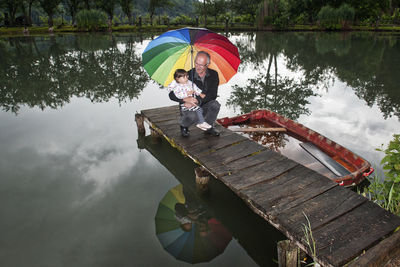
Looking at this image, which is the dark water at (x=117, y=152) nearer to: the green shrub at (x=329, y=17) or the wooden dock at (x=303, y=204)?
the wooden dock at (x=303, y=204)

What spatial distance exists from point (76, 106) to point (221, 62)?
812 centimetres

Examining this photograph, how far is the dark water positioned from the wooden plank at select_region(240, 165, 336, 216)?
99cm

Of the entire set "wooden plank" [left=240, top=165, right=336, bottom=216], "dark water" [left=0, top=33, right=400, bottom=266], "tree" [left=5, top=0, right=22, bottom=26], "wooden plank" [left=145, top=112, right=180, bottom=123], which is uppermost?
"tree" [left=5, top=0, right=22, bottom=26]

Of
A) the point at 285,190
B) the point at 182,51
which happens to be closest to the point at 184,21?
the point at 182,51

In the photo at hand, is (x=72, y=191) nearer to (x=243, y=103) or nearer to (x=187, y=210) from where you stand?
(x=187, y=210)

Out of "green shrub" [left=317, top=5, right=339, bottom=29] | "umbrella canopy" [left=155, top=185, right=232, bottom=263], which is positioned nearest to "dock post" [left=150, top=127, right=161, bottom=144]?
"umbrella canopy" [left=155, top=185, right=232, bottom=263]

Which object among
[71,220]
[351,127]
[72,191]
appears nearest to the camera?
[71,220]

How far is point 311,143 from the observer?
22.5ft

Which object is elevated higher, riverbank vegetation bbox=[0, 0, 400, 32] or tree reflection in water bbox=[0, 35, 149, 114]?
riverbank vegetation bbox=[0, 0, 400, 32]

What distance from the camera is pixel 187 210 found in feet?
16.1

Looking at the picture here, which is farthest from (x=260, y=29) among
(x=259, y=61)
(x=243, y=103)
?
(x=243, y=103)

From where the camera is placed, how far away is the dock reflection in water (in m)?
4.06

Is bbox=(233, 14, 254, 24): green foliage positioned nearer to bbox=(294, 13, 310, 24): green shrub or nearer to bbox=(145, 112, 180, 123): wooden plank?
bbox=(294, 13, 310, 24): green shrub

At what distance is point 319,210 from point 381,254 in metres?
1.08
